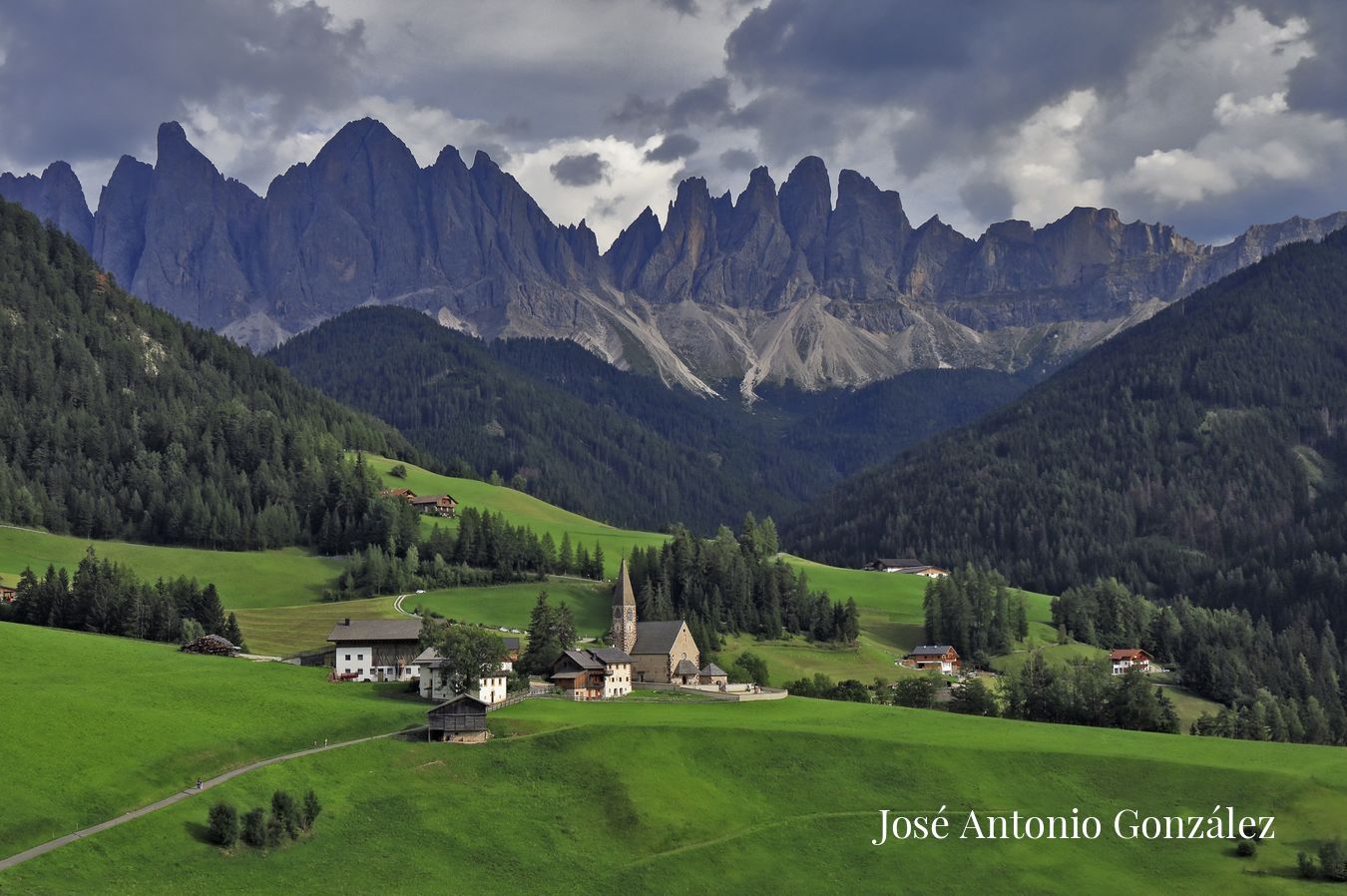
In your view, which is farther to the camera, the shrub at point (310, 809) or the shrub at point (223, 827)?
the shrub at point (310, 809)

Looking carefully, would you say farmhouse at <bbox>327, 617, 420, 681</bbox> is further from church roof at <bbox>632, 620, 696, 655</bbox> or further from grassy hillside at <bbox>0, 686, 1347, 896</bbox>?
grassy hillside at <bbox>0, 686, 1347, 896</bbox>

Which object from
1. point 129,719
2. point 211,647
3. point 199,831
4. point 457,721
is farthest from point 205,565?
point 199,831

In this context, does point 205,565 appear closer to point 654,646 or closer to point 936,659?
point 654,646

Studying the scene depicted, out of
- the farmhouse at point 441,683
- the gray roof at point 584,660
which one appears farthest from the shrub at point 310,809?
the gray roof at point 584,660

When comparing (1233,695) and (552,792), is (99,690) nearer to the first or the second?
(552,792)

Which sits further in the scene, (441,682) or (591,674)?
(591,674)

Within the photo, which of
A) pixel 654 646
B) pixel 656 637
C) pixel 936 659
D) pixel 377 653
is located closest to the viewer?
pixel 377 653

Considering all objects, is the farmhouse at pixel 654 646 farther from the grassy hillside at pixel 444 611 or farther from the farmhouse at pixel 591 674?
the grassy hillside at pixel 444 611
